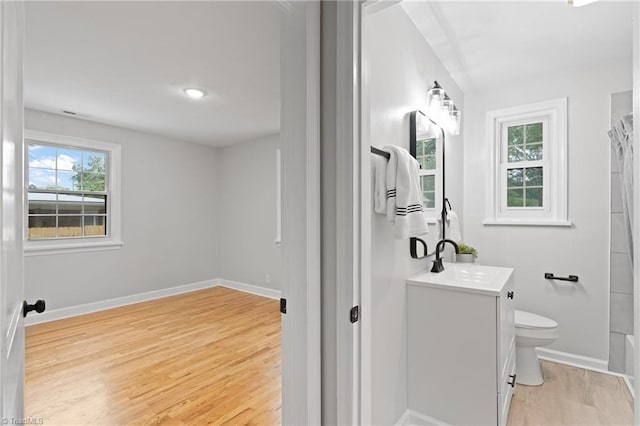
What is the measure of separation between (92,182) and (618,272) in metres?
5.71

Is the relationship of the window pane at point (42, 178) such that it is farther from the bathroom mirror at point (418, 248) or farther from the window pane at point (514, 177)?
the window pane at point (514, 177)

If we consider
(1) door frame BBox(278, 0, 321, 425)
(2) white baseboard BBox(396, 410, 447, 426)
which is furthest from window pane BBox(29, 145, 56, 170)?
(2) white baseboard BBox(396, 410, 447, 426)

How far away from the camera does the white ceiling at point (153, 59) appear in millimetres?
1905

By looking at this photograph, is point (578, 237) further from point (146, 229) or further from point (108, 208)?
point (108, 208)

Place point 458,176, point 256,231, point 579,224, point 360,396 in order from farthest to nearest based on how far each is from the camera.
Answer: point 256,231 → point 458,176 → point 579,224 → point 360,396

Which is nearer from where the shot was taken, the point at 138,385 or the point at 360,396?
the point at 360,396

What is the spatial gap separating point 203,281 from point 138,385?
3.00m

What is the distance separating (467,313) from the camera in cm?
171

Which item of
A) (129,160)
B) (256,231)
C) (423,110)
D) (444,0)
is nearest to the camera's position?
(444,0)

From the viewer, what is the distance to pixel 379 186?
5.13 feet

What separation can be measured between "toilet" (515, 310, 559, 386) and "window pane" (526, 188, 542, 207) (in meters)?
1.10

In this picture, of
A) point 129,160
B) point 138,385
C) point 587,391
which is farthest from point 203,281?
point 587,391

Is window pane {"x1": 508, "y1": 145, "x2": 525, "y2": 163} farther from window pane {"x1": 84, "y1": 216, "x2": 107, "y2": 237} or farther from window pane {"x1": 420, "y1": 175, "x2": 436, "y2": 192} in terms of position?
window pane {"x1": 84, "y1": 216, "x2": 107, "y2": 237}

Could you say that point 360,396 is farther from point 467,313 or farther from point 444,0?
point 444,0
